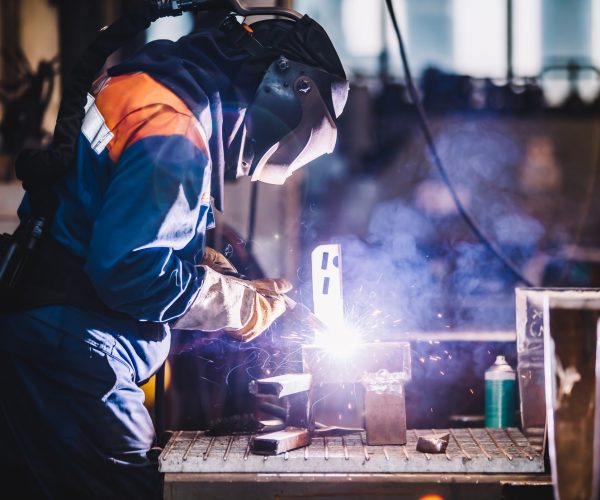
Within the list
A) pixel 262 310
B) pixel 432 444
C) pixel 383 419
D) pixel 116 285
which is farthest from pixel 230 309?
pixel 432 444

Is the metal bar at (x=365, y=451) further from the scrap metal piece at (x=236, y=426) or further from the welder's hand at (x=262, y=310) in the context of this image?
the welder's hand at (x=262, y=310)

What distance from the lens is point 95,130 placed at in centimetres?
178

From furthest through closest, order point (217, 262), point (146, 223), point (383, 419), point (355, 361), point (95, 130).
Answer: point (217, 262) → point (355, 361) → point (383, 419) → point (95, 130) → point (146, 223)

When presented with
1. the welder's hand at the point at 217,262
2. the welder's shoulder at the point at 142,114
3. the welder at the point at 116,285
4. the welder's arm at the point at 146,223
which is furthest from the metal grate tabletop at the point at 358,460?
the welder's shoulder at the point at 142,114

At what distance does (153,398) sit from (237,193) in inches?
74.9

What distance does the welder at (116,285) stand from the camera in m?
1.67

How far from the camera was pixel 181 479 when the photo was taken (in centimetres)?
185

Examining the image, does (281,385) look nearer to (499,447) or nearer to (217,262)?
(217,262)

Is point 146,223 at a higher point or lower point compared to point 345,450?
Answer: higher

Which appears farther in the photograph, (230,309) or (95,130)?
(230,309)

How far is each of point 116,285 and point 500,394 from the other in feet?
4.50

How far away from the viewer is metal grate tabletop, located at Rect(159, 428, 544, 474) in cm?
188

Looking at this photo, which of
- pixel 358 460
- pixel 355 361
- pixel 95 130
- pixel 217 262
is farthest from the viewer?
pixel 217 262

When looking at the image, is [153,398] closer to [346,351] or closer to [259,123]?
[346,351]
